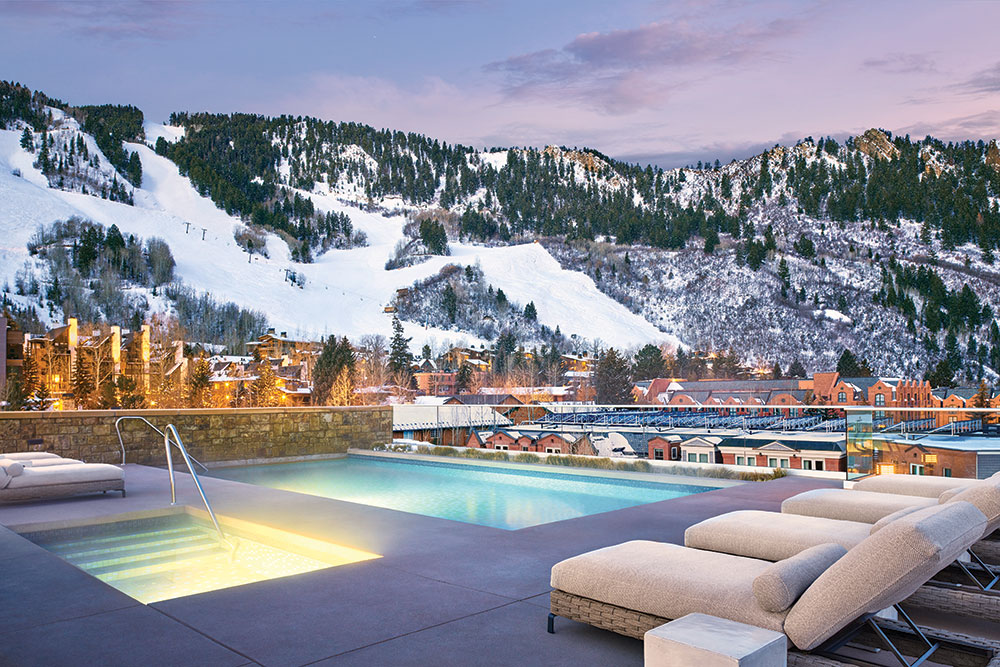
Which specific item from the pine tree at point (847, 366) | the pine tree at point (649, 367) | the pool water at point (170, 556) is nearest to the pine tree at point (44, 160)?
the pine tree at point (649, 367)

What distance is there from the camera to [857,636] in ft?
8.13

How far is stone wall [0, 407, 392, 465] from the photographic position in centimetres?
949

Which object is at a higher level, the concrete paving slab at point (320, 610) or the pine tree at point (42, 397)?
the concrete paving slab at point (320, 610)

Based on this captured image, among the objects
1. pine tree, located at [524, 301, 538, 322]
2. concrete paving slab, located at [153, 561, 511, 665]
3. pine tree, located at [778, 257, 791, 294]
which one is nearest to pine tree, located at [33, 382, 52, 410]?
concrete paving slab, located at [153, 561, 511, 665]

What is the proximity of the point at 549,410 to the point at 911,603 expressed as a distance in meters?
9.74

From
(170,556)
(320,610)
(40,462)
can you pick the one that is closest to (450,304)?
(40,462)

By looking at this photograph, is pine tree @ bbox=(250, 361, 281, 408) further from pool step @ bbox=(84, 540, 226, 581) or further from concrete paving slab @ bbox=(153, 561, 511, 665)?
concrete paving slab @ bbox=(153, 561, 511, 665)

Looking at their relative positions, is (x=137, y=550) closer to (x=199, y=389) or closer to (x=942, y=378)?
(x=199, y=389)

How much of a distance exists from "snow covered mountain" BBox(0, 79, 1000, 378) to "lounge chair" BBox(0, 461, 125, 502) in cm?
7787

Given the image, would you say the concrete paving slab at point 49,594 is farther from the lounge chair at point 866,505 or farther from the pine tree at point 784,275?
the pine tree at point 784,275

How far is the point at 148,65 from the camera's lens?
38.1m

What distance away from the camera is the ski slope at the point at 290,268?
8906 centimetres

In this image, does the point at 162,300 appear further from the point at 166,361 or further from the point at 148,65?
the point at 148,65

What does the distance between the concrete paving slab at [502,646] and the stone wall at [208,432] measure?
8.18 metres
